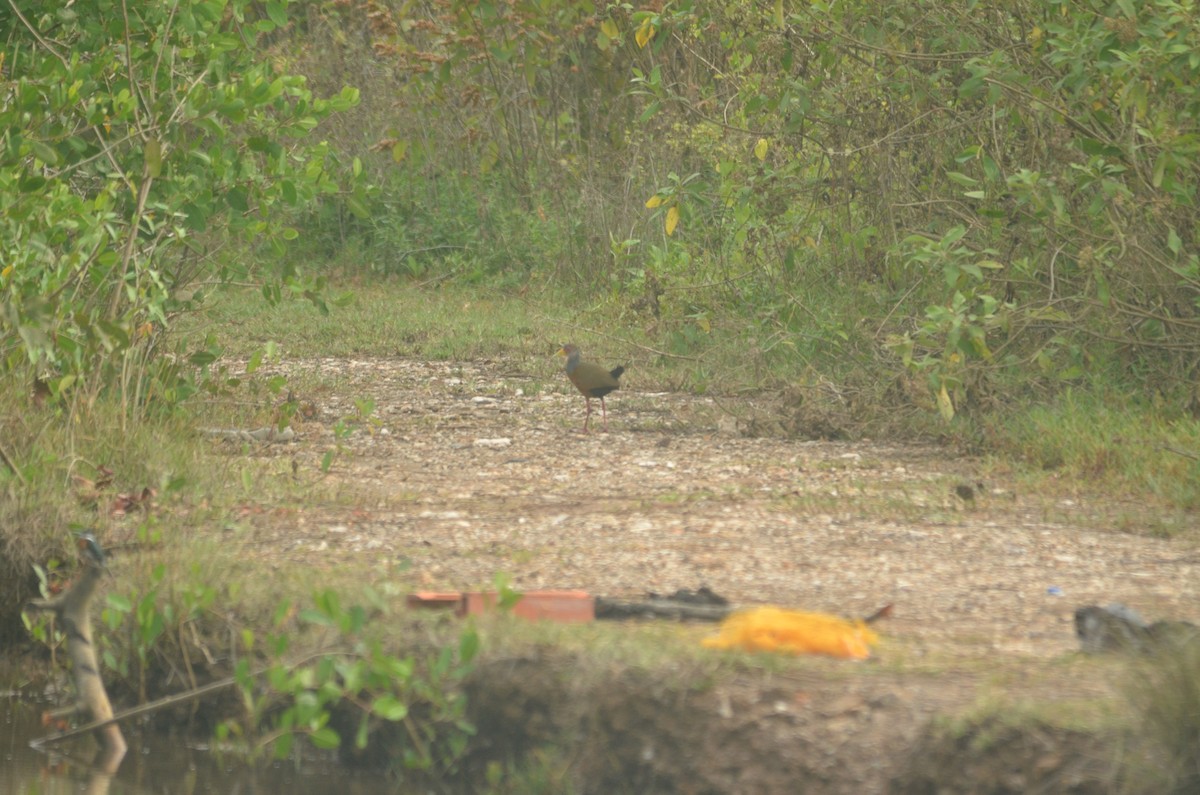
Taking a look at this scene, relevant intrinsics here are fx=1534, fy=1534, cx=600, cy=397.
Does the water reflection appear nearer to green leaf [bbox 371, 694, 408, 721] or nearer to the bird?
green leaf [bbox 371, 694, 408, 721]

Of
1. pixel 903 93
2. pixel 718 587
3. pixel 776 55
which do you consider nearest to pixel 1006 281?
pixel 903 93

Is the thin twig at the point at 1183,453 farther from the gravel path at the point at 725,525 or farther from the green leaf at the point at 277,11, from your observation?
the green leaf at the point at 277,11

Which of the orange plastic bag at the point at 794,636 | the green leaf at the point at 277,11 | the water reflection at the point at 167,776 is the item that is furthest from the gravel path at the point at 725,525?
the green leaf at the point at 277,11

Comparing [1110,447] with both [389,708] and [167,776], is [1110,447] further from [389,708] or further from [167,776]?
[167,776]

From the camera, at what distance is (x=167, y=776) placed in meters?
3.97

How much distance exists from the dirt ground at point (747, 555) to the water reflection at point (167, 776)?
0.52 metres

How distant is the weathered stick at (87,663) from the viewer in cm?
395

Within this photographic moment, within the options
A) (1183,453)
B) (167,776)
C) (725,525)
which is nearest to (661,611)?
(725,525)

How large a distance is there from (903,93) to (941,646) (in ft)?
14.4

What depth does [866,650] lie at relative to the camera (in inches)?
150

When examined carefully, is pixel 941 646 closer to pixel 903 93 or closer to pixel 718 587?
pixel 718 587

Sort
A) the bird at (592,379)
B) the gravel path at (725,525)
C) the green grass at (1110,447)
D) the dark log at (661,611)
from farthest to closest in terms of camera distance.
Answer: the bird at (592,379)
the green grass at (1110,447)
the gravel path at (725,525)
the dark log at (661,611)

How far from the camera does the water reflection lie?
153 inches

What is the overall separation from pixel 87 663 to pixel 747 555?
200 centimetres
